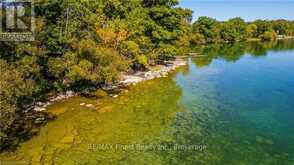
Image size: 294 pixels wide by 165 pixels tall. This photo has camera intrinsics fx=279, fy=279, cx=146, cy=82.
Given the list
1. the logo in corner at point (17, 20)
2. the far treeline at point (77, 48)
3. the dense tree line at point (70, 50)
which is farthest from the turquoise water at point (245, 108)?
the logo in corner at point (17, 20)

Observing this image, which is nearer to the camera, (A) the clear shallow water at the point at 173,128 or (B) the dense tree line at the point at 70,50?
(A) the clear shallow water at the point at 173,128

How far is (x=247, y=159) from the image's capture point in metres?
16.5

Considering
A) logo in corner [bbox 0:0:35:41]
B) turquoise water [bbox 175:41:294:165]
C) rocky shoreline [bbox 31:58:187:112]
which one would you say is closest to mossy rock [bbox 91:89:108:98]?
rocky shoreline [bbox 31:58:187:112]

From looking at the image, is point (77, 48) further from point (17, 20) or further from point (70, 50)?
point (17, 20)

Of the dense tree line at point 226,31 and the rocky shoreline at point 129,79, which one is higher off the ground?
the dense tree line at point 226,31

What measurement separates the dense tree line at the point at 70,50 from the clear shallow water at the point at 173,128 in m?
2.65

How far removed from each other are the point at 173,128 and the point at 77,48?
12261mm

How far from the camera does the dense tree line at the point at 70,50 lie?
19.0 metres

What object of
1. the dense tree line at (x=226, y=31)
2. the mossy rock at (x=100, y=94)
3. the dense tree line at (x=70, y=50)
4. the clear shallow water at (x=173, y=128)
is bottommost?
the clear shallow water at (x=173, y=128)

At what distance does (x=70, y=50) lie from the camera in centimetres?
2627

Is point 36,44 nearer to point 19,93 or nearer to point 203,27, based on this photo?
point 19,93

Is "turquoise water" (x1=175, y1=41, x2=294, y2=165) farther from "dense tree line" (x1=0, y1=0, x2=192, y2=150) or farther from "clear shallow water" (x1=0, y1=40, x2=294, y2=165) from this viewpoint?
"dense tree line" (x1=0, y1=0, x2=192, y2=150)

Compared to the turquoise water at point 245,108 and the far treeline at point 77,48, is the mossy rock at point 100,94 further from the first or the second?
the turquoise water at point 245,108

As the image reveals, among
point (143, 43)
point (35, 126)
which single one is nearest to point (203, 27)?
point (143, 43)
